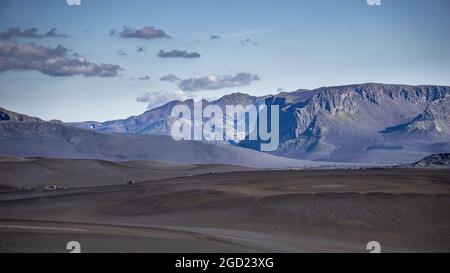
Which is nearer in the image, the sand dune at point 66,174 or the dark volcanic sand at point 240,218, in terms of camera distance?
the dark volcanic sand at point 240,218

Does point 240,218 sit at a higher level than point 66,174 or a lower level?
lower

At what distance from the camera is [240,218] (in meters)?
57.8

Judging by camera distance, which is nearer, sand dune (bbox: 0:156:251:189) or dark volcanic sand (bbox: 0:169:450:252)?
dark volcanic sand (bbox: 0:169:450:252)

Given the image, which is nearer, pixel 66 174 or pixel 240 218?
pixel 240 218

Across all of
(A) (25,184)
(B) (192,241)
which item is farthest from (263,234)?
(A) (25,184)

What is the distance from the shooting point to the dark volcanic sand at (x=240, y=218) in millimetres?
42438

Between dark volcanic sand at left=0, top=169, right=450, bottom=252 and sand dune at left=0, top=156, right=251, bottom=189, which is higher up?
sand dune at left=0, top=156, right=251, bottom=189

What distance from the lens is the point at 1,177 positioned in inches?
Answer: 4281

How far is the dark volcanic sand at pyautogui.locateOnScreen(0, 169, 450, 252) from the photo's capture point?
42438mm

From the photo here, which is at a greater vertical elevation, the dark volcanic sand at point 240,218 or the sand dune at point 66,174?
the sand dune at point 66,174
